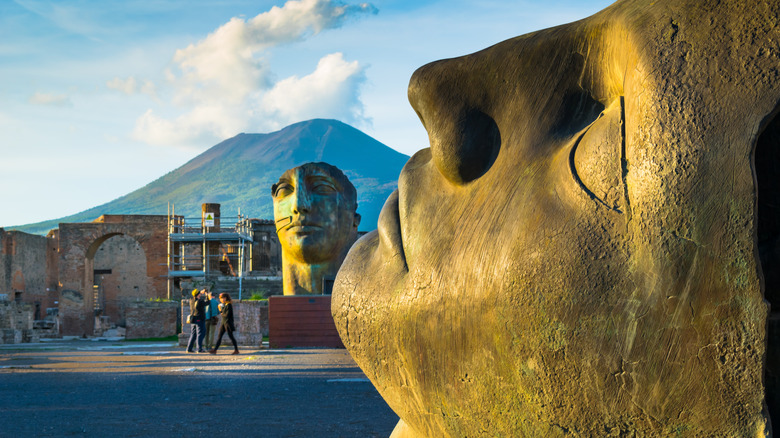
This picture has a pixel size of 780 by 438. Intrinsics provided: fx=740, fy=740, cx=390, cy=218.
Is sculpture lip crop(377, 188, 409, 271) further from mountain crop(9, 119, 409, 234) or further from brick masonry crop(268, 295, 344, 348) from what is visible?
mountain crop(9, 119, 409, 234)

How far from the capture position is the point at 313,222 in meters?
13.4

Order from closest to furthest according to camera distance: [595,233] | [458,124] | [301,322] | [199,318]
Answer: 1. [595,233]
2. [458,124]
3. [199,318]
4. [301,322]

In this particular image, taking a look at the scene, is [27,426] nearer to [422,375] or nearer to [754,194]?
[422,375]

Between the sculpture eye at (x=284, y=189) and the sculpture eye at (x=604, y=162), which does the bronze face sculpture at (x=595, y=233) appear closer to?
the sculpture eye at (x=604, y=162)

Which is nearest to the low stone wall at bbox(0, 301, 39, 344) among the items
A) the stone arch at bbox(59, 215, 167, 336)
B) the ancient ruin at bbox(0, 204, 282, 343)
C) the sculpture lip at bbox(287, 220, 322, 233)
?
the ancient ruin at bbox(0, 204, 282, 343)

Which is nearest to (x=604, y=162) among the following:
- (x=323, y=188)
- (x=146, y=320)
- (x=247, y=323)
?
(x=323, y=188)

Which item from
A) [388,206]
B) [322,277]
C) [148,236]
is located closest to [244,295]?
[322,277]

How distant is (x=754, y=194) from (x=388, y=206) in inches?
34.6

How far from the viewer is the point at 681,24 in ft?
4.48

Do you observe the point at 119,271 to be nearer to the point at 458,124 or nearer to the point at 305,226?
the point at 305,226

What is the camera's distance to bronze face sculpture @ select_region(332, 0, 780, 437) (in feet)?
4.14

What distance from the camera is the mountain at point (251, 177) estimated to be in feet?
504

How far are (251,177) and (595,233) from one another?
574 feet

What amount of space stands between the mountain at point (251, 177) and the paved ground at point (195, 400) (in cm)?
12855
